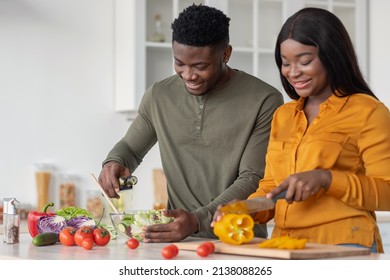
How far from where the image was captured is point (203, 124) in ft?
8.75

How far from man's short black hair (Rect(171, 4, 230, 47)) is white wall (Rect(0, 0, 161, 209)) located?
94.7 inches

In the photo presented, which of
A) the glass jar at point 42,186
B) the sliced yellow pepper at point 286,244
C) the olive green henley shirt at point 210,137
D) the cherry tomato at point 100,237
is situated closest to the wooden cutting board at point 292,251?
the sliced yellow pepper at point 286,244

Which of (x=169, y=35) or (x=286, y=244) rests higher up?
(x=169, y=35)

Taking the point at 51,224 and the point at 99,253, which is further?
the point at 51,224

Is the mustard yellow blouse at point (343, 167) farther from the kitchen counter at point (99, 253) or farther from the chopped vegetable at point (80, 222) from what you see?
the chopped vegetable at point (80, 222)

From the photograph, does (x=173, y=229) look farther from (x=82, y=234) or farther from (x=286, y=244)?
(x=286, y=244)

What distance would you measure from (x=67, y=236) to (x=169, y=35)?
270 centimetres

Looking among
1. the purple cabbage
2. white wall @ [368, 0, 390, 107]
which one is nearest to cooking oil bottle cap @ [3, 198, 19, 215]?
the purple cabbage

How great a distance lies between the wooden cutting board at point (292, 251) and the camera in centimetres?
188

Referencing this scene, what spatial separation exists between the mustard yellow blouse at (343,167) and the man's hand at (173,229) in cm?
25

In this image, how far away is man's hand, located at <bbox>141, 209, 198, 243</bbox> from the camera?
2.29 meters

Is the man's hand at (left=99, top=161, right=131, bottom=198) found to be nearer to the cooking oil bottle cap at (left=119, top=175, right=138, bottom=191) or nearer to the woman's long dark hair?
the cooking oil bottle cap at (left=119, top=175, right=138, bottom=191)

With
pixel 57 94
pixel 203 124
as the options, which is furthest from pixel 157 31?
pixel 203 124

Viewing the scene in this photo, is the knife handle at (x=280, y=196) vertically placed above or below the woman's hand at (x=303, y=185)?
below
